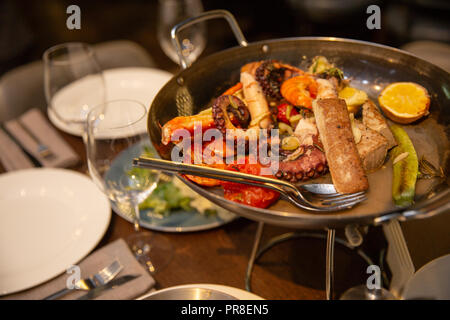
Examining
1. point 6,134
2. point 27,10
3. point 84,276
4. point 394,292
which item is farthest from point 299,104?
Answer: point 27,10

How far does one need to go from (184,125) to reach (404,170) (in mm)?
606

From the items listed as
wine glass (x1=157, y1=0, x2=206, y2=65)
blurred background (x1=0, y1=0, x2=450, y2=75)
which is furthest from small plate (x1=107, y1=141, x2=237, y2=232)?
blurred background (x1=0, y1=0, x2=450, y2=75)

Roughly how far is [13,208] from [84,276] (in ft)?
1.44

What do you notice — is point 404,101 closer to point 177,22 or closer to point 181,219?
point 181,219

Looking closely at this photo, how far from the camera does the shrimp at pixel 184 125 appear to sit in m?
1.08

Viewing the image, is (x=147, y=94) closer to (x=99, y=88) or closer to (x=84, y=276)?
(x=99, y=88)

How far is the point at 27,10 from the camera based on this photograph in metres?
5.48

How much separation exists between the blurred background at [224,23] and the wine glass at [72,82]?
1561mm

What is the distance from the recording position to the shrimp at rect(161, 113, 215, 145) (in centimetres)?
108

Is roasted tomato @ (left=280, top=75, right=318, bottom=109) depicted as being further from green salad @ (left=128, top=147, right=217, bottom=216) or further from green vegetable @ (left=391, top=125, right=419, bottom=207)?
green salad @ (left=128, top=147, right=217, bottom=216)

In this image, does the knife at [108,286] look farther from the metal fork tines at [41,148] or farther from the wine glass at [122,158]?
the metal fork tines at [41,148]

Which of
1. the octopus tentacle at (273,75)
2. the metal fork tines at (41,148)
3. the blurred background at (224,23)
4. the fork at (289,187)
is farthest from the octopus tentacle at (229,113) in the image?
the blurred background at (224,23)

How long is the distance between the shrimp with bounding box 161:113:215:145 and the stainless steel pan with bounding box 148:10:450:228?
0.02 meters

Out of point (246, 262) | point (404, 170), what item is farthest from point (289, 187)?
point (246, 262)
